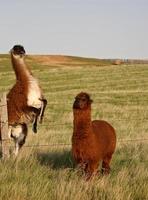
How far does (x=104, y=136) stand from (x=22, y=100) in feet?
4.90

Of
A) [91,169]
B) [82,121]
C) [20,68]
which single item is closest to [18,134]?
[20,68]

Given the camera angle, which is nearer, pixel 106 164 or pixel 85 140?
pixel 85 140

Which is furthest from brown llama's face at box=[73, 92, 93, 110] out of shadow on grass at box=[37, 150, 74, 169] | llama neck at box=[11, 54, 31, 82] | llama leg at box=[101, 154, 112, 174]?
llama neck at box=[11, 54, 31, 82]

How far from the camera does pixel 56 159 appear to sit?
8164 mm

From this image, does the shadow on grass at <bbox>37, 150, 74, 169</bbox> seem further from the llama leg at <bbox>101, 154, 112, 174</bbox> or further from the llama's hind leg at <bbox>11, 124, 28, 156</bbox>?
the llama leg at <bbox>101, 154, 112, 174</bbox>

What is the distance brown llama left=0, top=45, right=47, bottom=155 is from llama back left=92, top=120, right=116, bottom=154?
3.51 ft

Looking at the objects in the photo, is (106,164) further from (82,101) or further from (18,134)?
(18,134)

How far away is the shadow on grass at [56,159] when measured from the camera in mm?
7604

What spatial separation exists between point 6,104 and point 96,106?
12.7 m

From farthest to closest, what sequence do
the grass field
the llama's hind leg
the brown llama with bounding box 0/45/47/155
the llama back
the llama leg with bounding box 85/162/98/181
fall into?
the llama's hind leg < the brown llama with bounding box 0/45/47/155 < the llama back < the llama leg with bounding box 85/162/98/181 < the grass field

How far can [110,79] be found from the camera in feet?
113

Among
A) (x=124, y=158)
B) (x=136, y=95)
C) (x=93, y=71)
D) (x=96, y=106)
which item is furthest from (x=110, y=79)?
(x=124, y=158)

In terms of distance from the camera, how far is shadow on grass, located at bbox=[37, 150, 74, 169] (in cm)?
760

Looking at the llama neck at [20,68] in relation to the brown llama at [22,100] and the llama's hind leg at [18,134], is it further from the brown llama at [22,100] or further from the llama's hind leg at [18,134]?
the llama's hind leg at [18,134]
